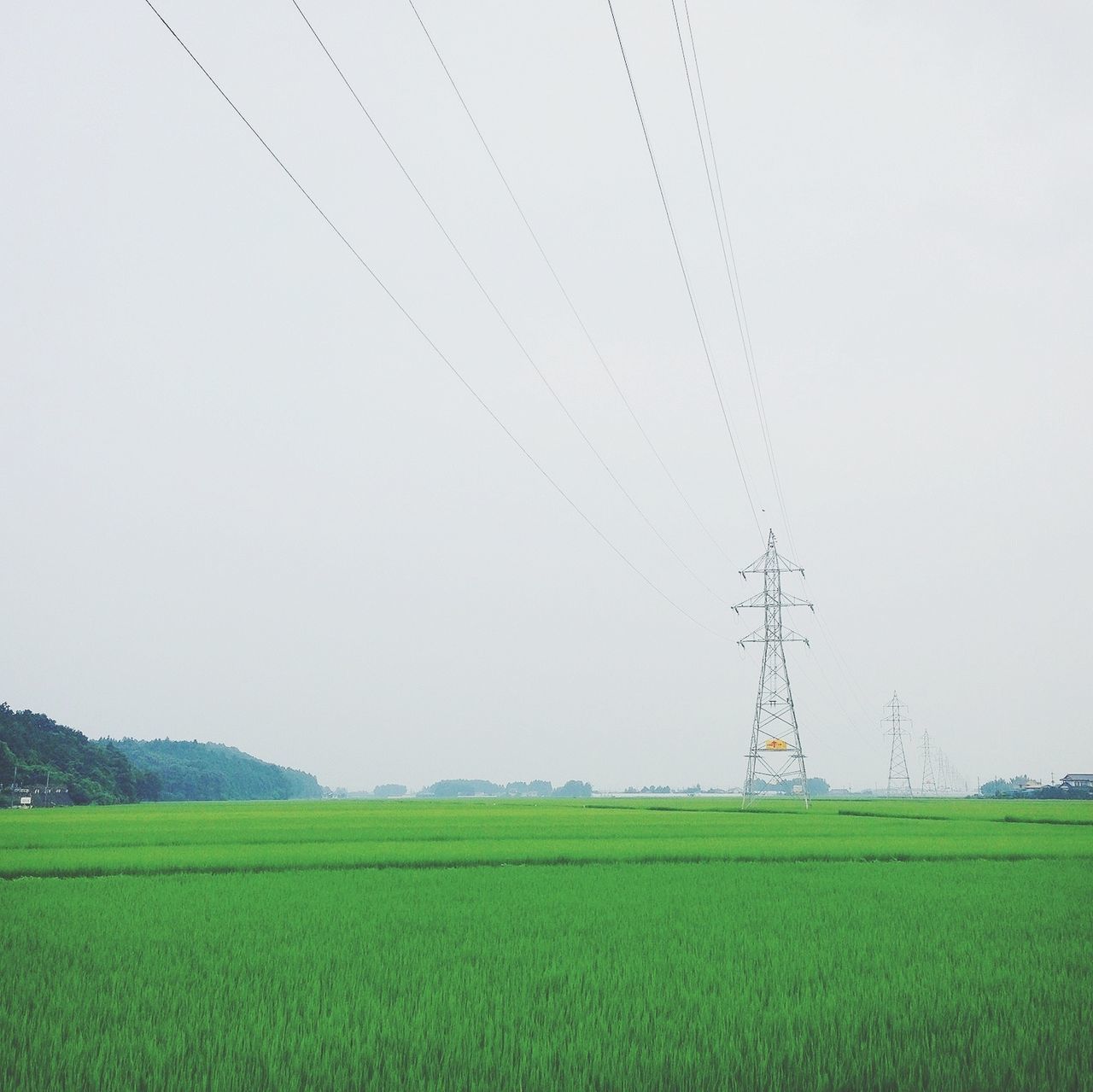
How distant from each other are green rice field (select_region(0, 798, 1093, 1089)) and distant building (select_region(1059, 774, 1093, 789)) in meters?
126

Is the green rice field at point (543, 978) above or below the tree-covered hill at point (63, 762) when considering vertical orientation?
above

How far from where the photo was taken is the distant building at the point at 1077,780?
121750mm

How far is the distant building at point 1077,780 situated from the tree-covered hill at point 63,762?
12743cm

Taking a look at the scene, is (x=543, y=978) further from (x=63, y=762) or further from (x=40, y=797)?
(x=63, y=762)

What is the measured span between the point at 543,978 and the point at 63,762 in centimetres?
11342

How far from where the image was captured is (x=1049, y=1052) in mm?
5609

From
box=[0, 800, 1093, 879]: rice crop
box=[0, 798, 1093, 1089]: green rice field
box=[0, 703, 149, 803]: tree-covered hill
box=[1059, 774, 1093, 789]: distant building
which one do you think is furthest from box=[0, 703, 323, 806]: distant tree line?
box=[1059, 774, 1093, 789]: distant building

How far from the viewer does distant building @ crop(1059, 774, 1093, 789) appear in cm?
12175

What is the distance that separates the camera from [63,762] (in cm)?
10256

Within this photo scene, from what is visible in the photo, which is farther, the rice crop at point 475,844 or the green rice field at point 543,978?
the rice crop at point 475,844

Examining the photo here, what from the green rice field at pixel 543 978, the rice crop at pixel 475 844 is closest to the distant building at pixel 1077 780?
the rice crop at pixel 475 844

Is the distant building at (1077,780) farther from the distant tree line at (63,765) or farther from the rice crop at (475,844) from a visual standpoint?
the distant tree line at (63,765)

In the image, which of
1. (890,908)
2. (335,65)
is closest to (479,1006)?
(890,908)

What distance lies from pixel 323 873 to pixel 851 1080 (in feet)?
43.4
